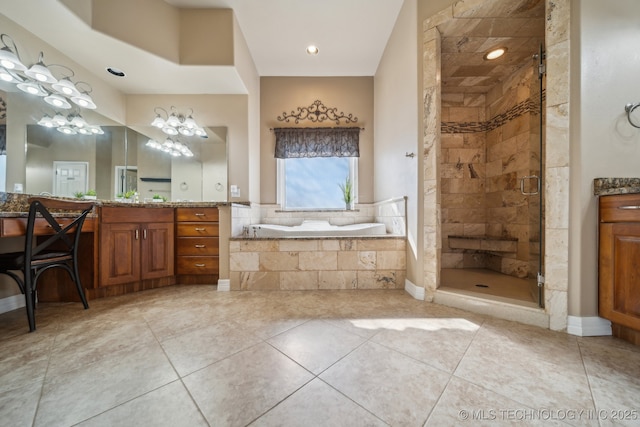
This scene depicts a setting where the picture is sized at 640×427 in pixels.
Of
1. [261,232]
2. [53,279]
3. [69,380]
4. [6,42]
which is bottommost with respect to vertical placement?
[69,380]

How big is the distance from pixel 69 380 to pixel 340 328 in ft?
4.40

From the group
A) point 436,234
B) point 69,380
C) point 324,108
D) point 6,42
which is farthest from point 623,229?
point 6,42

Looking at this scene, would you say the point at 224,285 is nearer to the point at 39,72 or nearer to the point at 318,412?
the point at 318,412

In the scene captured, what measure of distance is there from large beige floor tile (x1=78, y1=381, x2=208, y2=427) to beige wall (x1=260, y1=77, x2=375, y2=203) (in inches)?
103

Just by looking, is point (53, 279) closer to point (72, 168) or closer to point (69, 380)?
point (72, 168)

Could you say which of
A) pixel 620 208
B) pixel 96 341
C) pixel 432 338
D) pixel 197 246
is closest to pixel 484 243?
pixel 620 208

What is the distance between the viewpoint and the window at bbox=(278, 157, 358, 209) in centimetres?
336

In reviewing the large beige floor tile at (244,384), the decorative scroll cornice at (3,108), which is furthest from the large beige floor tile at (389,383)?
the decorative scroll cornice at (3,108)

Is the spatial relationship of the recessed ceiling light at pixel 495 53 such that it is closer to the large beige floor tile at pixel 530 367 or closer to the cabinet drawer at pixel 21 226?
the large beige floor tile at pixel 530 367

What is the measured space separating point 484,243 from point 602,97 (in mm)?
1786

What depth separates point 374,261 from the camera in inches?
84.7

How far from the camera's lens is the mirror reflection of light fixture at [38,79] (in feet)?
5.10

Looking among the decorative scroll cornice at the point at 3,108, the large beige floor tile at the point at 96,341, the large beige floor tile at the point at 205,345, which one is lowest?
the large beige floor tile at the point at 96,341

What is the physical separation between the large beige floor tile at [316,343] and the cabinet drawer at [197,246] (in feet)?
4.80
